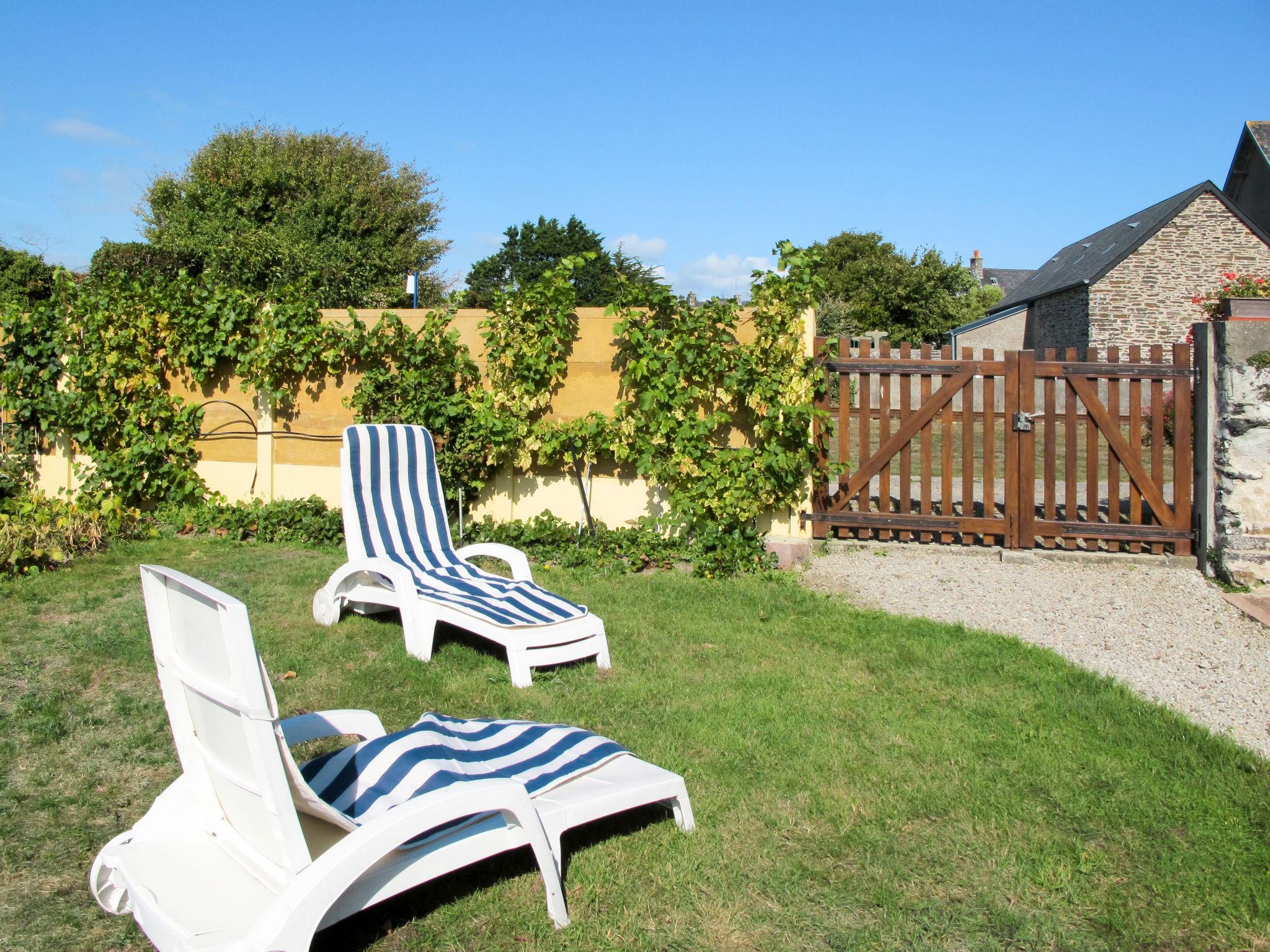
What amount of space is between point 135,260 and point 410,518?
42.9ft

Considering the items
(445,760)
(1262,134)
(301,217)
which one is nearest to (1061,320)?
(1262,134)

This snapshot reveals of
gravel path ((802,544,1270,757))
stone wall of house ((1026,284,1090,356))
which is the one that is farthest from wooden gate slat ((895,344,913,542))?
stone wall of house ((1026,284,1090,356))

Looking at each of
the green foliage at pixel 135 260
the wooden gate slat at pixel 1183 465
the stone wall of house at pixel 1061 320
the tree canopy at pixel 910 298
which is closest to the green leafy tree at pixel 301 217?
the green foliage at pixel 135 260

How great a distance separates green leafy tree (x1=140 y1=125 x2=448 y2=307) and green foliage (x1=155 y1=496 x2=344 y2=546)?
27.6 feet

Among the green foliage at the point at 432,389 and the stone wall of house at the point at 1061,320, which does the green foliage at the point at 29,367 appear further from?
the stone wall of house at the point at 1061,320

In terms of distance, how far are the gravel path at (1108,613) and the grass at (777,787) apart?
38 centimetres

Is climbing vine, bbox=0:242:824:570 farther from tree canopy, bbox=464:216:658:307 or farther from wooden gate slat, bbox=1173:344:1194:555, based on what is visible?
tree canopy, bbox=464:216:658:307

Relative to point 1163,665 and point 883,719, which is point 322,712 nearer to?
point 883,719

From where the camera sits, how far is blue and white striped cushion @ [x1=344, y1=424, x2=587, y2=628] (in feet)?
17.6

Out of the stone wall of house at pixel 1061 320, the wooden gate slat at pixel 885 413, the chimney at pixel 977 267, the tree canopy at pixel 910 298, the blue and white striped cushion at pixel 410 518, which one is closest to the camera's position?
the blue and white striped cushion at pixel 410 518

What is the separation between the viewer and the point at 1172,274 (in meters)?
28.8

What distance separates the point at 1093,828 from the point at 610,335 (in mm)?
5138

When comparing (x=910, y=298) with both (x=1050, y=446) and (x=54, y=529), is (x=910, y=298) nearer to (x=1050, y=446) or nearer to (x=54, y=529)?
(x=1050, y=446)

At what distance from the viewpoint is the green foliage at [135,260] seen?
16.2 metres
